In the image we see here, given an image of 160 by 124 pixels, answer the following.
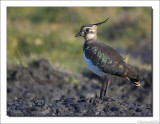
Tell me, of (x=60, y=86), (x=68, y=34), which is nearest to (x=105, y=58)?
(x=60, y=86)

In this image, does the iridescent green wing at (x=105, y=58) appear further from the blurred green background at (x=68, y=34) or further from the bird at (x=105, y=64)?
the blurred green background at (x=68, y=34)

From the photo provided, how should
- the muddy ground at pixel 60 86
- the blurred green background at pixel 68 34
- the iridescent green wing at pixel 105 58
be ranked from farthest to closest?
the blurred green background at pixel 68 34 → the muddy ground at pixel 60 86 → the iridescent green wing at pixel 105 58

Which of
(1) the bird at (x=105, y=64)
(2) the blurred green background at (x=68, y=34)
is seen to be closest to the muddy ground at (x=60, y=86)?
(2) the blurred green background at (x=68, y=34)

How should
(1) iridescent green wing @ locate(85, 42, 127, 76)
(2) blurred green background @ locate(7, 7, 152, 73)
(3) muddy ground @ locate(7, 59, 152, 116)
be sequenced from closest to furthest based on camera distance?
(1) iridescent green wing @ locate(85, 42, 127, 76) < (3) muddy ground @ locate(7, 59, 152, 116) < (2) blurred green background @ locate(7, 7, 152, 73)

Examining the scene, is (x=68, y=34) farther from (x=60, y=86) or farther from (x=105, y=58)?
(x=105, y=58)

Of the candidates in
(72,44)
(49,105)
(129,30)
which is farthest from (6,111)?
(129,30)

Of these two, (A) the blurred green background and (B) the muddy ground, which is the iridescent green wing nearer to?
(B) the muddy ground

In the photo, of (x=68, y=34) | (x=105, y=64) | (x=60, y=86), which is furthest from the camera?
(x=68, y=34)

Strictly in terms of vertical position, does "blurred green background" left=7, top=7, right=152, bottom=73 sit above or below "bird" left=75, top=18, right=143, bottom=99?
above

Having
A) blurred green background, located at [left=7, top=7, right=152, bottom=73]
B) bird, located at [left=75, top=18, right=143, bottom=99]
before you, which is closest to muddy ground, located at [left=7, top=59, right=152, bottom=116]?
blurred green background, located at [left=7, top=7, right=152, bottom=73]
